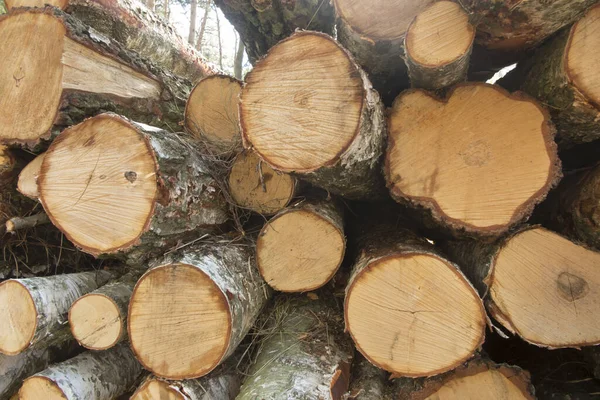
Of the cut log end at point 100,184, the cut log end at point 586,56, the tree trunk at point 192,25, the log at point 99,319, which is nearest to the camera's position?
the cut log end at point 586,56

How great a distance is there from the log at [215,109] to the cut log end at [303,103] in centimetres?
73

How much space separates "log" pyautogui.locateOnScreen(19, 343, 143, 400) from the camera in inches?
65.2

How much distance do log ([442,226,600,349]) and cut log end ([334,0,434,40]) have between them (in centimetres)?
95

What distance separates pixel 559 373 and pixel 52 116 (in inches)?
108

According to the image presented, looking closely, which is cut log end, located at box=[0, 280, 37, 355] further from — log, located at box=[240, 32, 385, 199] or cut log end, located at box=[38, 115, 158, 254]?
log, located at box=[240, 32, 385, 199]

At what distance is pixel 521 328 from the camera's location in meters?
1.48

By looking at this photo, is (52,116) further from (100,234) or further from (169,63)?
(169,63)

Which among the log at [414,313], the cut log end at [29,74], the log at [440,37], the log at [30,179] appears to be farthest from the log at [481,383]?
the cut log end at [29,74]

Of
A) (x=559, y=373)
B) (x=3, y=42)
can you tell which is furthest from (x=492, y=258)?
(x=3, y=42)

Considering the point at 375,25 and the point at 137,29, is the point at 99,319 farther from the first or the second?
the point at 137,29

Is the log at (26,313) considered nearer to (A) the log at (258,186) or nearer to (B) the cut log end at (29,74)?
(B) the cut log end at (29,74)

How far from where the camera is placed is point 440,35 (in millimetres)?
1368

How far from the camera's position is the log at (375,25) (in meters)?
1.50

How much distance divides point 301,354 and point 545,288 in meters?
1.04
